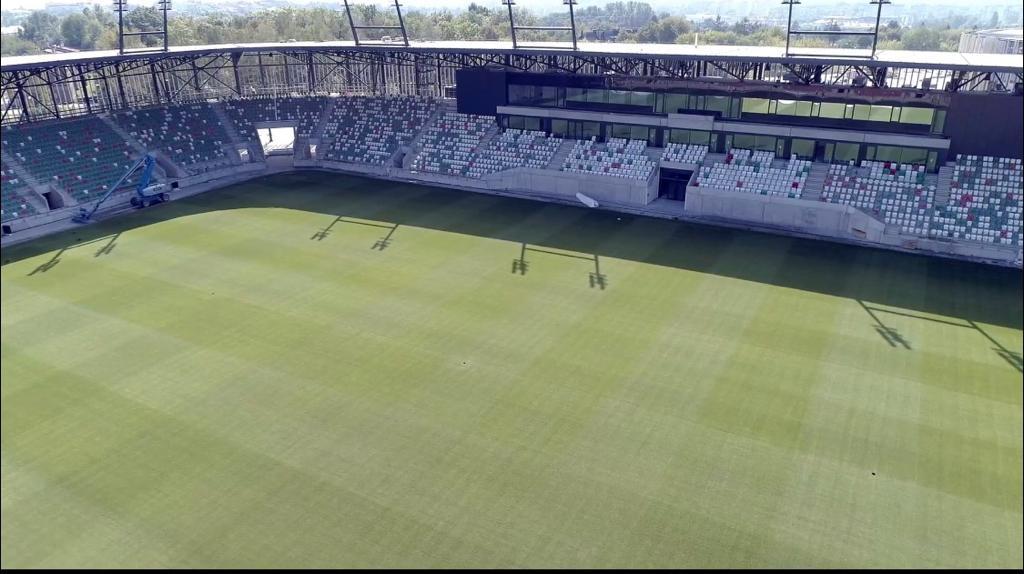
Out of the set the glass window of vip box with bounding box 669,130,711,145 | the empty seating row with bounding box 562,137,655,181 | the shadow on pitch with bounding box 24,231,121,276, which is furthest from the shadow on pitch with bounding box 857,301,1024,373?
the shadow on pitch with bounding box 24,231,121,276

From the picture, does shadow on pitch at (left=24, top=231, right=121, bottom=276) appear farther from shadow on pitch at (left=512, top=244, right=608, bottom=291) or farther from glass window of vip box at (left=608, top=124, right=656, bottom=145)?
glass window of vip box at (left=608, top=124, right=656, bottom=145)

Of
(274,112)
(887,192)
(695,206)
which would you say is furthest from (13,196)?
(887,192)

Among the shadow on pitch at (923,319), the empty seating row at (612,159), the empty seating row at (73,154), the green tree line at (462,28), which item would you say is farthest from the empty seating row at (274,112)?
the shadow on pitch at (923,319)

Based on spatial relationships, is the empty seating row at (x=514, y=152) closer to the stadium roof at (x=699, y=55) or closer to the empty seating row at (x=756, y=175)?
the stadium roof at (x=699, y=55)

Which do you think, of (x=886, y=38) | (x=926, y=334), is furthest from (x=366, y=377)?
(x=886, y=38)

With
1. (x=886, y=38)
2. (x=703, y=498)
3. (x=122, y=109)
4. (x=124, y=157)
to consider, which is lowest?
(x=703, y=498)

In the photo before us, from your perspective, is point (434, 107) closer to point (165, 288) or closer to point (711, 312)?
point (165, 288)
